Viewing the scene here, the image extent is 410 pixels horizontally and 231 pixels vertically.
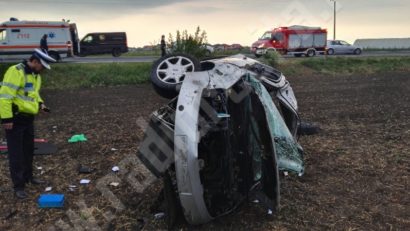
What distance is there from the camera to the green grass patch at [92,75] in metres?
17.2

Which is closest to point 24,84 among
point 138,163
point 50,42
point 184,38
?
point 138,163

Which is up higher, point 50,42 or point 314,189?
point 50,42

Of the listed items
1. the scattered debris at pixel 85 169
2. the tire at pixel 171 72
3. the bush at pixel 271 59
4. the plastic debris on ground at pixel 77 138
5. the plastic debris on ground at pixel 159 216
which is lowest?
the plastic debris on ground at pixel 159 216

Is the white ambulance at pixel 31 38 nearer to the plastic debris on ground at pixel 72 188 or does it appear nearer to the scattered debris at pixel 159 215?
the plastic debris on ground at pixel 72 188

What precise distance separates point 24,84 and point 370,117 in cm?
695

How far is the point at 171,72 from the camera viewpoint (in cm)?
490

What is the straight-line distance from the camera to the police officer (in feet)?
16.6

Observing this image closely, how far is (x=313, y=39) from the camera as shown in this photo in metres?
32.6

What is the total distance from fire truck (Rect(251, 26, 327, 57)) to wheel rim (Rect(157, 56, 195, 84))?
2552 cm

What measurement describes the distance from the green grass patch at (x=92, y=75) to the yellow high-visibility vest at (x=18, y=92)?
39.2 ft

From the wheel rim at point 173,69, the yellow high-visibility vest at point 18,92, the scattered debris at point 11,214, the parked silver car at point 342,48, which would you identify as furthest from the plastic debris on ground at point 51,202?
the parked silver car at point 342,48

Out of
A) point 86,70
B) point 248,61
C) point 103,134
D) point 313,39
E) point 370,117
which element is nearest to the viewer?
point 248,61

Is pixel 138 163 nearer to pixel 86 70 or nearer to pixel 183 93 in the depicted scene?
pixel 183 93

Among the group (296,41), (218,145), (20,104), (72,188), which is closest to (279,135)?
(218,145)
